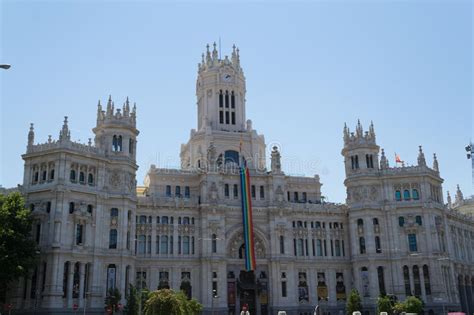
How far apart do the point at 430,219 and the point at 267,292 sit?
92.1 feet

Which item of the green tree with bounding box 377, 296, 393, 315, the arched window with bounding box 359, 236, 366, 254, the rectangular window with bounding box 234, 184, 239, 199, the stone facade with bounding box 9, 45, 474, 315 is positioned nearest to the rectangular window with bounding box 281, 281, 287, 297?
the stone facade with bounding box 9, 45, 474, 315

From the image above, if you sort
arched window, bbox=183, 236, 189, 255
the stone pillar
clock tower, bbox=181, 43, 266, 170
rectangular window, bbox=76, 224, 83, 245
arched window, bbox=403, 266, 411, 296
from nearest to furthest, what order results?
the stone pillar, rectangular window, bbox=76, 224, 83, 245, arched window, bbox=403, 266, 411, 296, arched window, bbox=183, 236, 189, 255, clock tower, bbox=181, 43, 266, 170

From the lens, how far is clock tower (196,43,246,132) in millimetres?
104562

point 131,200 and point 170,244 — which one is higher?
point 131,200

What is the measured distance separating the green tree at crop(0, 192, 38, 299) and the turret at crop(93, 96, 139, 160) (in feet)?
50.2

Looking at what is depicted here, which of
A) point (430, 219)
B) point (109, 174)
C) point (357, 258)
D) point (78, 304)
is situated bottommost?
point (78, 304)

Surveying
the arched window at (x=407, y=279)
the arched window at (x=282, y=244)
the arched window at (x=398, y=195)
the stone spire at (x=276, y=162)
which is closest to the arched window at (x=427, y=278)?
the arched window at (x=407, y=279)

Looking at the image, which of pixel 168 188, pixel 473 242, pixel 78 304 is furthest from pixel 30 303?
pixel 473 242

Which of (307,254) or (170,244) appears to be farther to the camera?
(307,254)

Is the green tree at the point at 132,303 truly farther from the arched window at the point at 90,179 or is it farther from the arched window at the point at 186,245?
the arched window at the point at 90,179

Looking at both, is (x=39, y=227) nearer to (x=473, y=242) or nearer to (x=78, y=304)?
(x=78, y=304)

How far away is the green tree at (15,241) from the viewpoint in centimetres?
6341

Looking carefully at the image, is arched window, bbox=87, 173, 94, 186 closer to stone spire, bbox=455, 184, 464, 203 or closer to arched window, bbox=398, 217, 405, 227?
arched window, bbox=398, 217, 405, 227

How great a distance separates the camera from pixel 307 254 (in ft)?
298
